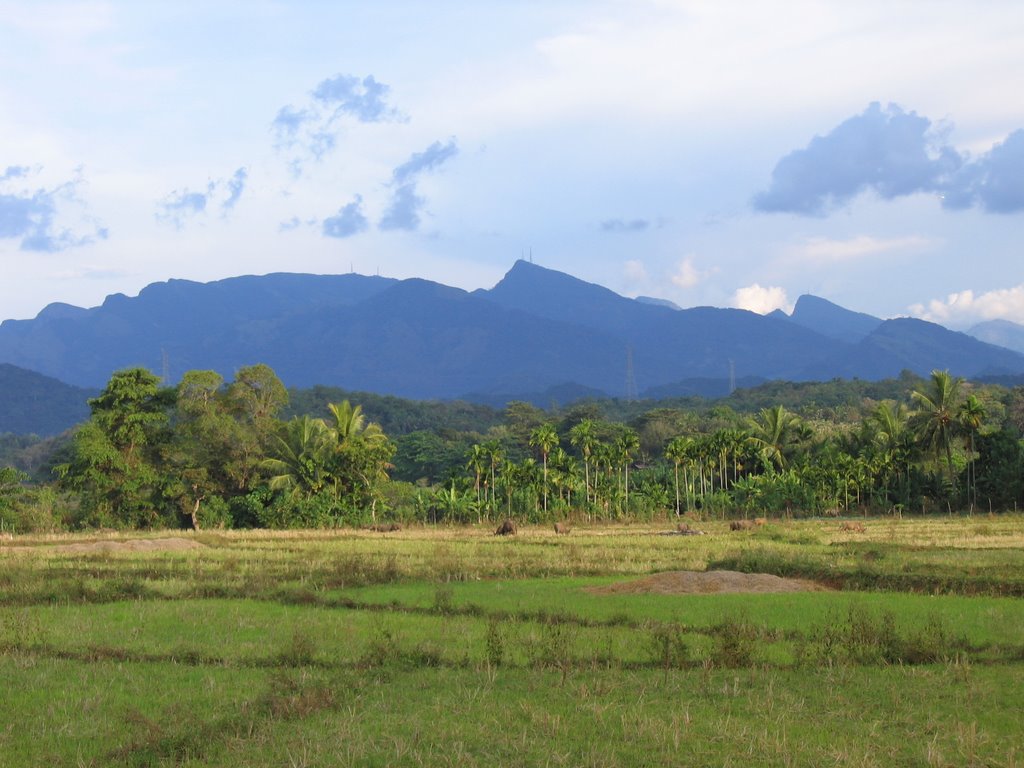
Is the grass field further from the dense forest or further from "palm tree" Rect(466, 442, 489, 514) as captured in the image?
"palm tree" Rect(466, 442, 489, 514)

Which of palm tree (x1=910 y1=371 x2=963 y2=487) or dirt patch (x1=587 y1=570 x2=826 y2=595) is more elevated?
palm tree (x1=910 y1=371 x2=963 y2=487)

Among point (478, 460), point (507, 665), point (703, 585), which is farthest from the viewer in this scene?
point (478, 460)

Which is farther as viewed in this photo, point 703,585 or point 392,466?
point 392,466

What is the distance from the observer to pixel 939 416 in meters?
56.2

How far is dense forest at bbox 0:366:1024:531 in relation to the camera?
50406mm

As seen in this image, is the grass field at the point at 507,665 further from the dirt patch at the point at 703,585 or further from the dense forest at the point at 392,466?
the dense forest at the point at 392,466

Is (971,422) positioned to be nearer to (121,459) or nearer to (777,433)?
(777,433)

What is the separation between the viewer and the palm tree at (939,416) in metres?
55.7

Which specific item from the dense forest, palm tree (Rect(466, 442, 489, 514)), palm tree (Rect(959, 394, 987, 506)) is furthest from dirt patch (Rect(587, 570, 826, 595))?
palm tree (Rect(959, 394, 987, 506))

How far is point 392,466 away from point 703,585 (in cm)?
3489

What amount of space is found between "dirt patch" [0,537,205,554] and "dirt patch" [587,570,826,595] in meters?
17.9

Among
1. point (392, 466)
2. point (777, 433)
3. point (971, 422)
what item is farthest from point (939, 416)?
point (392, 466)

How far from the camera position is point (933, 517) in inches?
2037

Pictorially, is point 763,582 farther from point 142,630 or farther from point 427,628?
point 142,630
